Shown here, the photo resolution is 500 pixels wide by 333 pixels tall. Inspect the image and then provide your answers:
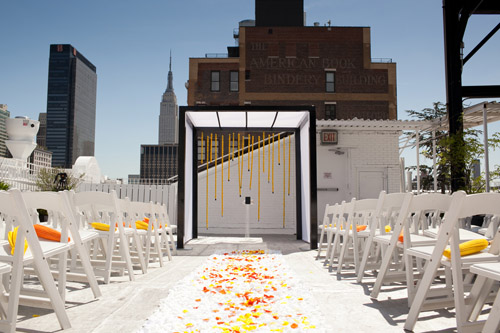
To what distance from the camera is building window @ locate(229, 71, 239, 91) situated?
30.5 metres

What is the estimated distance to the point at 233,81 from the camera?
100 ft

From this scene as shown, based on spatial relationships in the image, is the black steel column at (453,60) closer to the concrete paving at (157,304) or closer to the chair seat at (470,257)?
Result: the concrete paving at (157,304)

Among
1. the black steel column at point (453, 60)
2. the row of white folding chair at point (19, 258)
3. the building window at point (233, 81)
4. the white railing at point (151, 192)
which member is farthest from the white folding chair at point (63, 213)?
the building window at point (233, 81)

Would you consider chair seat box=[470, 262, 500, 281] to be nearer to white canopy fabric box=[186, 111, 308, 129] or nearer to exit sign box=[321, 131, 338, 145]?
white canopy fabric box=[186, 111, 308, 129]

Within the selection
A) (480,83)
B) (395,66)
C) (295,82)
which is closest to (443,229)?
(480,83)

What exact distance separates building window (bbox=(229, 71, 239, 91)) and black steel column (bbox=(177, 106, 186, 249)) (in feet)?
72.9

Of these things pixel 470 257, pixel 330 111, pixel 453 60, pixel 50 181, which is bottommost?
pixel 470 257

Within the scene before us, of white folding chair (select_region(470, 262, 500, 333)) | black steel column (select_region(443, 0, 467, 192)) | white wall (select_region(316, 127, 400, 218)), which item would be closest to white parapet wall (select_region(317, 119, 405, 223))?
white wall (select_region(316, 127, 400, 218))

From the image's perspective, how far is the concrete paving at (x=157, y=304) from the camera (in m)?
2.79

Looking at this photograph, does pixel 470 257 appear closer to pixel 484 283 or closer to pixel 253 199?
pixel 484 283

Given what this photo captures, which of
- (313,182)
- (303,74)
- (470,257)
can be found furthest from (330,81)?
(470,257)

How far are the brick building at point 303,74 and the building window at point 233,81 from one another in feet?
0.20

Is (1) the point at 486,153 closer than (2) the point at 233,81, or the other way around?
(1) the point at 486,153

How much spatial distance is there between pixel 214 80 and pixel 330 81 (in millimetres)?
8967
